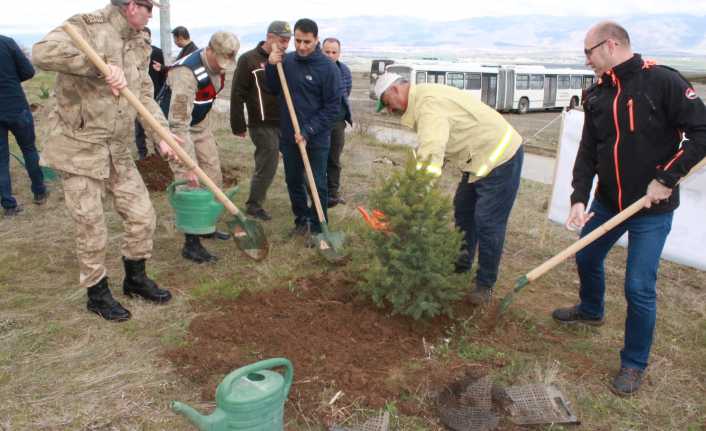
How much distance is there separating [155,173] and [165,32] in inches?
108

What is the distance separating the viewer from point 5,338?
3.41 metres

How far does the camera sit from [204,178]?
12.2 feet

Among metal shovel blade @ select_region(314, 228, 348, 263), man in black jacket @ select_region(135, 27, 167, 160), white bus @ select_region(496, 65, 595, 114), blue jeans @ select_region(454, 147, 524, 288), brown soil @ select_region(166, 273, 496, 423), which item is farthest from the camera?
white bus @ select_region(496, 65, 595, 114)

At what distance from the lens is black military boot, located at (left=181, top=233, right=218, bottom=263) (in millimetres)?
4719

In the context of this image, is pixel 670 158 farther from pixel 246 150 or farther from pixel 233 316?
pixel 246 150

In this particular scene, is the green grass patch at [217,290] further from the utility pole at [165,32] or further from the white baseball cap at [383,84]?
the utility pole at [165,32]

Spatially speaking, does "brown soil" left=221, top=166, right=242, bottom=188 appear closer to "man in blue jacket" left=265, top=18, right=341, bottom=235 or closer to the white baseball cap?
"man in blue jacket" left=265, top=18, right=341, bottom=235

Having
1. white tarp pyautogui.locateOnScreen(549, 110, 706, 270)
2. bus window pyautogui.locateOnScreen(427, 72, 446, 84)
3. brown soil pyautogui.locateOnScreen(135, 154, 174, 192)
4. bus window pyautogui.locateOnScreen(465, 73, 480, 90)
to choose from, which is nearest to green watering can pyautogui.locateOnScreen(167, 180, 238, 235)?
brown soil pyautogui.locateOnScreen(135, 154, 174, 192)

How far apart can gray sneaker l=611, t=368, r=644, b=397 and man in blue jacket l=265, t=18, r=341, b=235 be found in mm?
2937

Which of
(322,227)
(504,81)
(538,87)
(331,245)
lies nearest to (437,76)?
(504,81)

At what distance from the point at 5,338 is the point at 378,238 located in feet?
7.88

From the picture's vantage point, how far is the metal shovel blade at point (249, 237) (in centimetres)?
436

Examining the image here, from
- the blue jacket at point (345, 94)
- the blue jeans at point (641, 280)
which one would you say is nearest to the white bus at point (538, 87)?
the blue jacket at point (345, 94)

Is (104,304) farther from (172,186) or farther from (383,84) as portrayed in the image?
(383,84)
